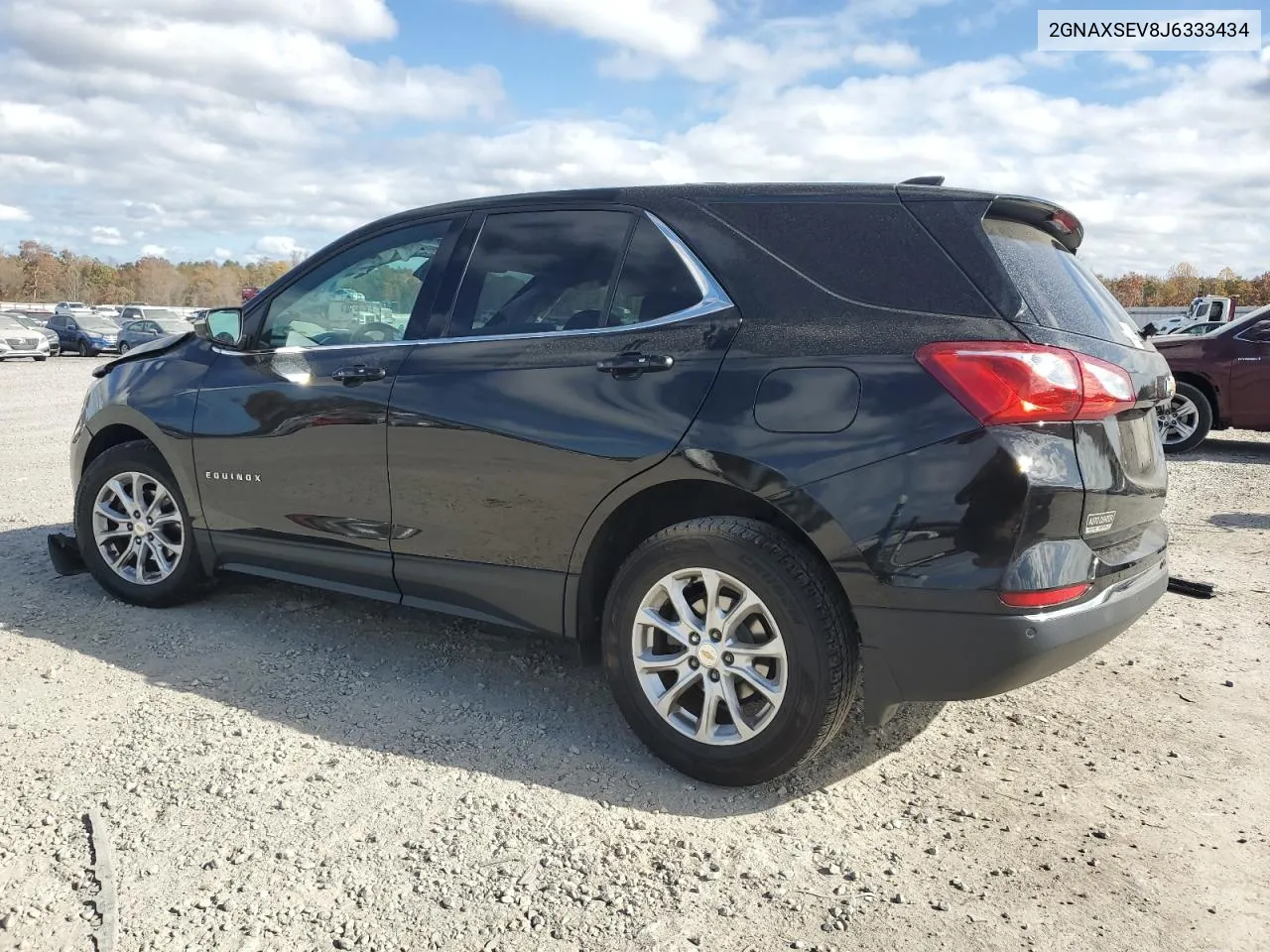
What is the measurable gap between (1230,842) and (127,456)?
4685mm

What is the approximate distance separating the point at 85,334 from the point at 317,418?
1383 inches

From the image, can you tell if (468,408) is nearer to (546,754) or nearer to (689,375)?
(689,375)

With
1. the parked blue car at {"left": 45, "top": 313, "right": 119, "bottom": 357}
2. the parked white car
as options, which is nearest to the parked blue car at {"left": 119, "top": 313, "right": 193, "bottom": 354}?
the parked blue car at {"left": 45, "top": 313, "right": 119, "bottom": 357}

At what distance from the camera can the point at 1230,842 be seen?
9.05 ft

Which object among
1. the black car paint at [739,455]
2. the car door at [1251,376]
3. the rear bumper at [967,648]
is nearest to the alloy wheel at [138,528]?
the black car paint at [739,455]

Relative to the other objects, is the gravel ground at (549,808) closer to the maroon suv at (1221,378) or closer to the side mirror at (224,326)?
the side mirror at (224,326)

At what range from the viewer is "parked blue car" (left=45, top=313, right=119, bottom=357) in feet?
111

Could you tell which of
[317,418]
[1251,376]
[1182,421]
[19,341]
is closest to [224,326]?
[317,418]

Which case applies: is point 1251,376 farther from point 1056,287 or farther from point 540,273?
point 540,273

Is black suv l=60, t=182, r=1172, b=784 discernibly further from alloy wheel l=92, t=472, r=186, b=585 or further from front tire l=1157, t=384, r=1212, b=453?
front tire l=1157, t=384, r=1212, b=453

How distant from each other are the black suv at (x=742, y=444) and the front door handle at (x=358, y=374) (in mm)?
16

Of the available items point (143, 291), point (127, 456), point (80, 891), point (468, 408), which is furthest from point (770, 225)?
point (143, 291)

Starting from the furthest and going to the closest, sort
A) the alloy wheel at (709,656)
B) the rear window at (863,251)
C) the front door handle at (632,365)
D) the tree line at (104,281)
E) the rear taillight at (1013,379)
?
the tree line at (104,281), the front door handle at (632,365), the alloy wheel at (709,656), the rear window at (863,251), the rear taillight at (1013,379)

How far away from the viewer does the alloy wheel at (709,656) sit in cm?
294
